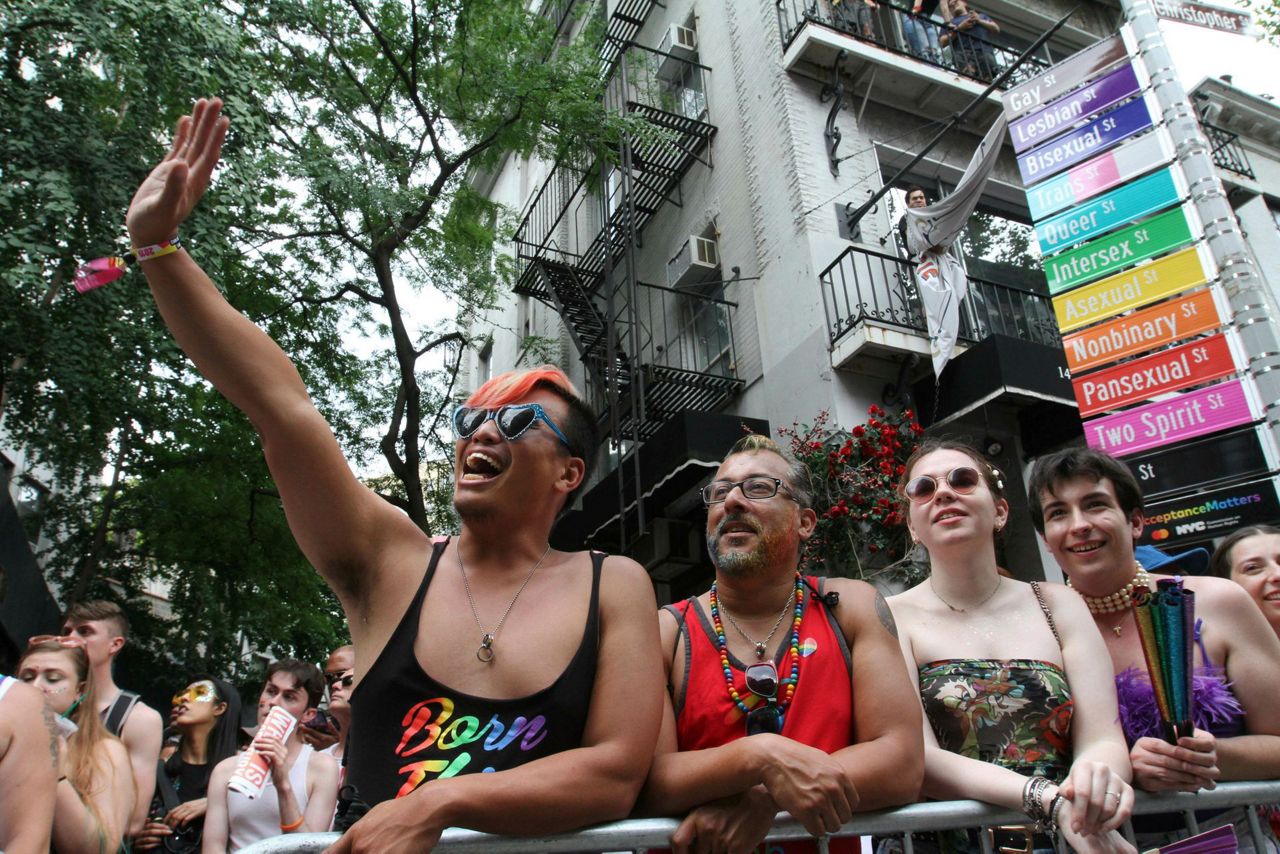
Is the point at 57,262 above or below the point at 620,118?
below

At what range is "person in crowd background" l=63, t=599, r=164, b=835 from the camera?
422cm

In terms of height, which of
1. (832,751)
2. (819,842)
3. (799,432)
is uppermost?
(799,432)

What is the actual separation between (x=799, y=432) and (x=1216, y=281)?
5.06 m

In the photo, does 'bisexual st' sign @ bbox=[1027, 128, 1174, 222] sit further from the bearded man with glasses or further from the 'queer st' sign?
the bearded man with glasses

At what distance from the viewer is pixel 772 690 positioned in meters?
2.40

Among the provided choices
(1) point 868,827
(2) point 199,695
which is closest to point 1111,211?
(1) point 868,827

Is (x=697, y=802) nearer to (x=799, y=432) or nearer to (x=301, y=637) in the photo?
(x=799, y=432)

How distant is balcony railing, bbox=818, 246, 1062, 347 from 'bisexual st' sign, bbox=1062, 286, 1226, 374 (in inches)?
127

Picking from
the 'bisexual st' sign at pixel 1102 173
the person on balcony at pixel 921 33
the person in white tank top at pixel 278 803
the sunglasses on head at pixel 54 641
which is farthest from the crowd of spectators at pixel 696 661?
the person on balcony at pixel 921 33

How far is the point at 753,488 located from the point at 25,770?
240 cm

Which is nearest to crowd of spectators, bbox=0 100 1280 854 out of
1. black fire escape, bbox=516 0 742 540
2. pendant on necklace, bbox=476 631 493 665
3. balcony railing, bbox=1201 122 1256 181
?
pendant on necklace, bbox=476 631 493 665

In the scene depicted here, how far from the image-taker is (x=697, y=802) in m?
2.07

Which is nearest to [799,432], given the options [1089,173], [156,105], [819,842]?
[1089,173]

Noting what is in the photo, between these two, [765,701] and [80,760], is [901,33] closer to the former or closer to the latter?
[765,701]
